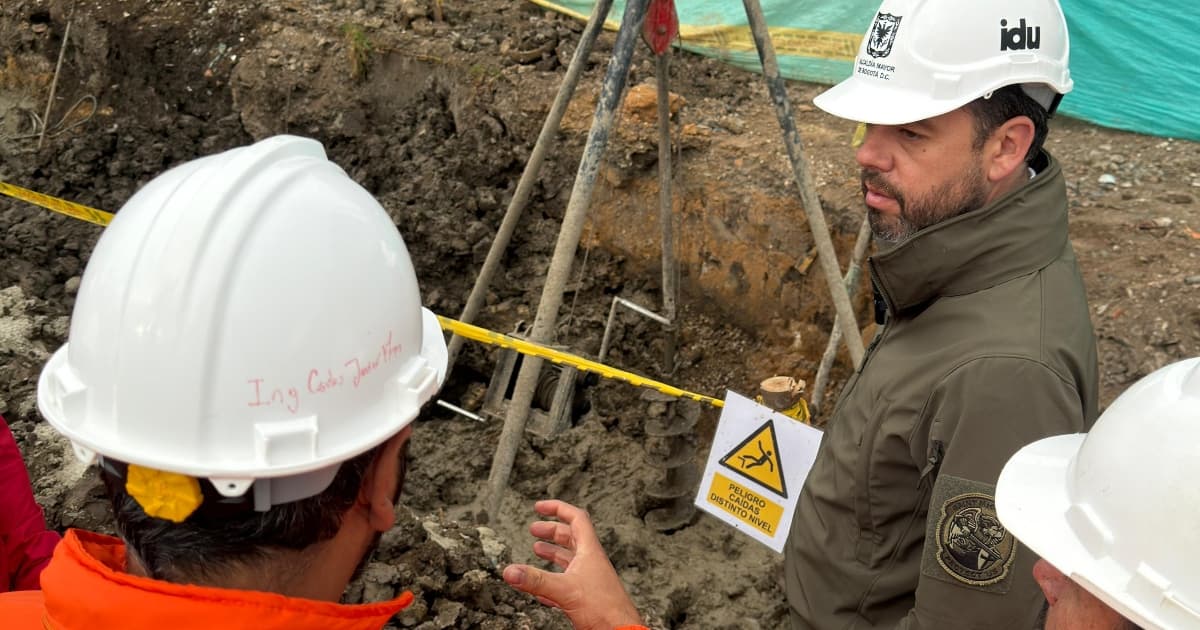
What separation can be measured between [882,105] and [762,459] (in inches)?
51.2

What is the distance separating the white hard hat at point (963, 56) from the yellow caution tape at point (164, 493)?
1.89 metres

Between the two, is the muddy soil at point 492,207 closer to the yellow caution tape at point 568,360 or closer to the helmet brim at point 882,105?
the yellow caution tape at point 568,360

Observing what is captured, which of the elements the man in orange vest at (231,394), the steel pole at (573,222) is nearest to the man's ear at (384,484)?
the man in orange vest at (231,394)

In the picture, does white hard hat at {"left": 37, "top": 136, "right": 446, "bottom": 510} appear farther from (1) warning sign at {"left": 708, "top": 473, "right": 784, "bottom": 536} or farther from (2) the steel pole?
(2) the steel pole

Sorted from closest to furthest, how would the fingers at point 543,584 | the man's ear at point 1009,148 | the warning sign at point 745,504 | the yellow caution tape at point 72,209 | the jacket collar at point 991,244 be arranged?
the fingers at point 543,584 → the jacket collar at point 991,244 → the man's ear at point 1009,148 → the warning sign at point 745,504 → the yellow caution tape at point 72,209

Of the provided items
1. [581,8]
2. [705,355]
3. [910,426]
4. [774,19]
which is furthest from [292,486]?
[581,8]

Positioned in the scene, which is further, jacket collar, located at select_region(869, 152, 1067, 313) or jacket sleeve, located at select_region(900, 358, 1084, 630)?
jacket collar, located at select_region(869, 152, 1067, 313)

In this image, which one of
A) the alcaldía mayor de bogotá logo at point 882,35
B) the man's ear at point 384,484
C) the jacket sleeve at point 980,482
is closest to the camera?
the man's ear at point 384,484

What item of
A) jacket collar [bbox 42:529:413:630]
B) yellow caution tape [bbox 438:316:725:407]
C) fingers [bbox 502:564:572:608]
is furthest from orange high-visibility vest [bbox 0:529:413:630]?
yellow caution tape [bbox 438:316:725:407]

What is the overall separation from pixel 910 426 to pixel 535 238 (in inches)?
177

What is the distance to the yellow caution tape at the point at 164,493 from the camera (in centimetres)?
135

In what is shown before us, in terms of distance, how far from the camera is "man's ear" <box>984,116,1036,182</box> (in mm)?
2227

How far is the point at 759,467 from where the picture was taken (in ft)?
10.2

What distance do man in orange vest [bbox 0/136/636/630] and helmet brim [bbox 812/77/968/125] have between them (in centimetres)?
150
